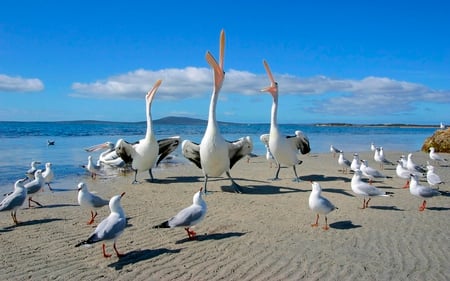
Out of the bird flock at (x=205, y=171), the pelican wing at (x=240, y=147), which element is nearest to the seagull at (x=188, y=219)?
the bird flock at (x=205, y=171)

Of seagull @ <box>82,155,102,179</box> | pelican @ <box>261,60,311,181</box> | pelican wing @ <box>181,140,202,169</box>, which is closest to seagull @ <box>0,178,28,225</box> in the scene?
→ pelican wing @ <box>181,140,202,169</box>

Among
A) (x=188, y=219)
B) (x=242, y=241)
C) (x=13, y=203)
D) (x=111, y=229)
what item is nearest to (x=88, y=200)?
(x=13, y=203)

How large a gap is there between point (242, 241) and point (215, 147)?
4214 millimetres

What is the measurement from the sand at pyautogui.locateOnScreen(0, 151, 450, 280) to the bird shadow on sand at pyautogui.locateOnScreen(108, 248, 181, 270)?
0.05ft

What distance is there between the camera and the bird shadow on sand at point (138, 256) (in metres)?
5.38

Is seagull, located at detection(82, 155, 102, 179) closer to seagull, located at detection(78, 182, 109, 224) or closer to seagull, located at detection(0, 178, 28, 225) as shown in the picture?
seagull, located at detection(0, 178, 28, 225)

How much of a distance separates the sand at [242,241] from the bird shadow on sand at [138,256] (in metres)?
0.01

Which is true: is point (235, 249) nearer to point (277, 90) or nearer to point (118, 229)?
point (118, 229)

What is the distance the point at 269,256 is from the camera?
562 centimetres

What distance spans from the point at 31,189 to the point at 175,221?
13.8 ft

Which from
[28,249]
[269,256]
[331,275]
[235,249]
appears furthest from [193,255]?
[28,249]

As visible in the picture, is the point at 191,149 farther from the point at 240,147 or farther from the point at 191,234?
the point at 191,234

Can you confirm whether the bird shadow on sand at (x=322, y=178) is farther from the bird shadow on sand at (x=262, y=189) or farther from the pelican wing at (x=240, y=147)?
the pelican wing at (x=240, y=147)

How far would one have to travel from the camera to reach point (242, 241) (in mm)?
6297
